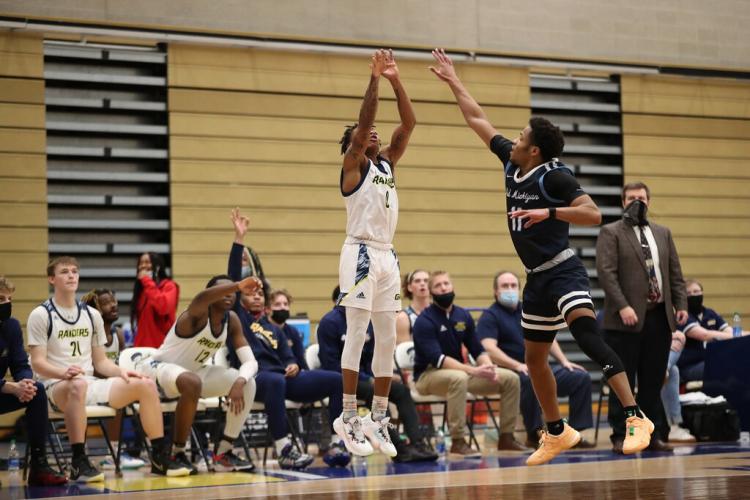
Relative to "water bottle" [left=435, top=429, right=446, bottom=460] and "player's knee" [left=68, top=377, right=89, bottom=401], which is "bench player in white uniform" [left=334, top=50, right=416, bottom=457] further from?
"water bottle" [left=435, top=429, right=446, bottom=460]

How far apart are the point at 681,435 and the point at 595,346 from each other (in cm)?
444

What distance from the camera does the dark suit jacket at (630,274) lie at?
8.45 m

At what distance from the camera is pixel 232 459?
27.8ft

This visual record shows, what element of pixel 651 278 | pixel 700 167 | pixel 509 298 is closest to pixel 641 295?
pixel 651 278

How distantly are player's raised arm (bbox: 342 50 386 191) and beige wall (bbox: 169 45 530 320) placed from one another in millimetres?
6540

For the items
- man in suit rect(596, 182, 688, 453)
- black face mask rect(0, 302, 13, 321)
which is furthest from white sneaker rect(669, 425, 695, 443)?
black face mask rect(0, 302, 13, 321)

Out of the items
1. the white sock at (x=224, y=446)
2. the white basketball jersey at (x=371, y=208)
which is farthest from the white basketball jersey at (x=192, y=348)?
the white basketball jersey at (x=371, y=208)

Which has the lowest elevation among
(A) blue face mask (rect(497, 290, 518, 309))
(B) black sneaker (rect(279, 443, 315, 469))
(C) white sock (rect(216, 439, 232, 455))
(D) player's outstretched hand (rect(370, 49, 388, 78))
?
(B) black sneaker (rect(279, 443, 315, 469))

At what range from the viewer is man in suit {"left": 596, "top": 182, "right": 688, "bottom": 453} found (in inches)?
333

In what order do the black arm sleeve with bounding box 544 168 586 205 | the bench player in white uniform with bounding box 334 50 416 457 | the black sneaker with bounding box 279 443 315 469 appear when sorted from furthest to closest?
the black sneaker with bounding box 279 443 315 469 → the bench player in white uniform with bounding box 334 50 416 457 → the black arm sleeve with bounding box 544 168 586 205

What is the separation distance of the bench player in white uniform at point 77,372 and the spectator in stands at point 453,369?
238 cm

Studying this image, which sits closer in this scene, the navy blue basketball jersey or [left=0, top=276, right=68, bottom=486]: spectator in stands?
the navy blue basketball jersey

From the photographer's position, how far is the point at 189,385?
26.5ft

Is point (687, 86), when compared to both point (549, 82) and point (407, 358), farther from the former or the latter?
point (407, 358)
